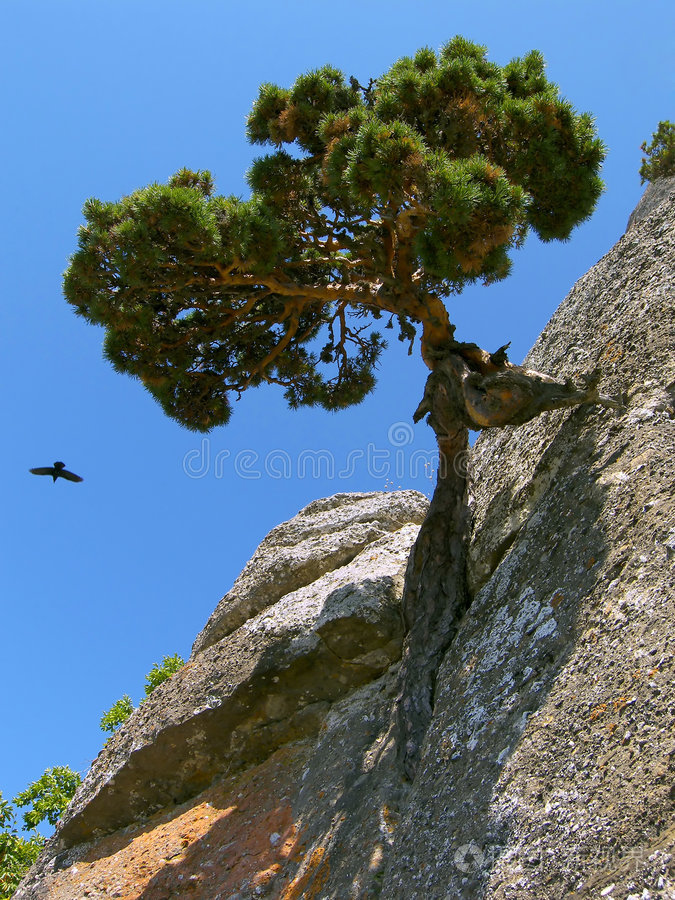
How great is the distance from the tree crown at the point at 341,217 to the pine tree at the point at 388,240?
2 cm

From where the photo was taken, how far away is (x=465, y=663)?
5.85 m

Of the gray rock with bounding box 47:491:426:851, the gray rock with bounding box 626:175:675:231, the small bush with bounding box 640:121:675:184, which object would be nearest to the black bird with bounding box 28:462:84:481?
the gray rock with bounding box 47:491:426:851

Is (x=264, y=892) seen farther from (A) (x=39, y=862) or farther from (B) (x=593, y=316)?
(B) (x=593, y=316)

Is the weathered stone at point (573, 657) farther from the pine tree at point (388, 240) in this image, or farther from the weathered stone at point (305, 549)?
the weathered stone at point (305, 549)

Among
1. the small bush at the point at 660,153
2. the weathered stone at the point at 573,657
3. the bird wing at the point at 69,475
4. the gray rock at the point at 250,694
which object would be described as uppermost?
the small bush at the point at 660,153

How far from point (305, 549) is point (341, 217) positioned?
4794 mm

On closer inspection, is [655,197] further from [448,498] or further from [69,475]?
[69,475]

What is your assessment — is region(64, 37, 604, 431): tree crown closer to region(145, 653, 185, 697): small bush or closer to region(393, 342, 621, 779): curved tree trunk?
region(393, 342, 621, 779): curved tree trunk

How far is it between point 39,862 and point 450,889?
7243mm

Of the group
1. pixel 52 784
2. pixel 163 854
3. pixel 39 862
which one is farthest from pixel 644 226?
pixel 52 784

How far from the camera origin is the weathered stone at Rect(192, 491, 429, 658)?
10.0 meters

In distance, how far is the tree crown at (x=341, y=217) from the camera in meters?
6.65

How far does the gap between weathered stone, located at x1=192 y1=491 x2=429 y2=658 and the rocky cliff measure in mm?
36

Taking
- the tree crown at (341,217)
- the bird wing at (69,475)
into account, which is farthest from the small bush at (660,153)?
the bird wing at (69,475)
